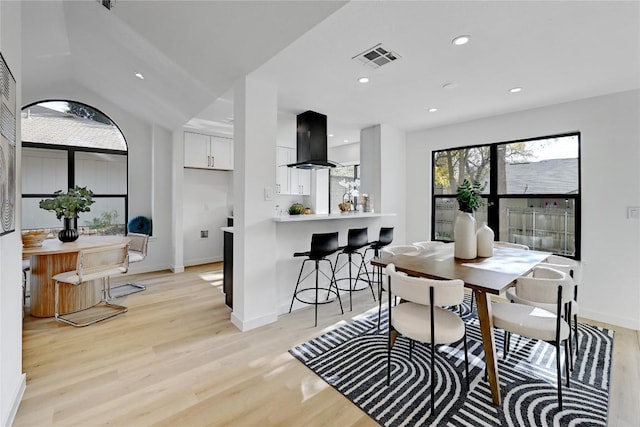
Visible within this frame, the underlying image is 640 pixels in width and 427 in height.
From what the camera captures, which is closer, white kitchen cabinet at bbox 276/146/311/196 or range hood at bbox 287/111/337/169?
range hood at bbox 287/111/337/169

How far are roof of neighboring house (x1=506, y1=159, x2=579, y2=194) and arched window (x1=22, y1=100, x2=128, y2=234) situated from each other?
20.3 ft

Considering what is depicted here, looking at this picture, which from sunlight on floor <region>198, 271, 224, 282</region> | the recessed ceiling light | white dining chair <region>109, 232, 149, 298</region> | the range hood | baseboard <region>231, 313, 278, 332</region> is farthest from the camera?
sunlight on floor <region>198, 271, 224, 282</region>

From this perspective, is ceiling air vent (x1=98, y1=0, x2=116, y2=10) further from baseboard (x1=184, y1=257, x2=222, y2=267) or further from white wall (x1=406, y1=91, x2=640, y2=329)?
white wall (x1=406, y1=91, x2=640, y2=329)

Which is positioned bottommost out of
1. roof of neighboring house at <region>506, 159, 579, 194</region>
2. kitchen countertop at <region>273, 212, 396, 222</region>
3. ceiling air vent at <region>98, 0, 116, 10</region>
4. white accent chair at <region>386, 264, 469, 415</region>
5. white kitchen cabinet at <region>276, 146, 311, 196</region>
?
white accent chair at <region>386, 264, 469, 415</region>

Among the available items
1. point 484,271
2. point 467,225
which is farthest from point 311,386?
point 467,225

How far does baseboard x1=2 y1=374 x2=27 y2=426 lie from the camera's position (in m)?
1.63

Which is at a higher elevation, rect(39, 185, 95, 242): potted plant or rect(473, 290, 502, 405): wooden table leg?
rect(39, 185, 95, 242): potted plant

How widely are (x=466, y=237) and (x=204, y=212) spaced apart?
494 centimetres

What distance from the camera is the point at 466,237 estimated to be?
8.18 feet

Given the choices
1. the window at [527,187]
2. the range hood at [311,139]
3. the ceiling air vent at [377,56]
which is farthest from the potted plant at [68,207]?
the window at [527,187]

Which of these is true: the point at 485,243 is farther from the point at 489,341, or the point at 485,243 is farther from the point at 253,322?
the point at 253,322

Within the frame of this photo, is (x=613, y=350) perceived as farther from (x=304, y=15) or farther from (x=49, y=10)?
(x=49, y=10)

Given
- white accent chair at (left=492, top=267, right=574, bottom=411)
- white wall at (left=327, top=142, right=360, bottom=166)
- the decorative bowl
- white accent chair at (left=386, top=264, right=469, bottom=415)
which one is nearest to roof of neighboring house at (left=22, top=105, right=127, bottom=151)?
the decorative bowl

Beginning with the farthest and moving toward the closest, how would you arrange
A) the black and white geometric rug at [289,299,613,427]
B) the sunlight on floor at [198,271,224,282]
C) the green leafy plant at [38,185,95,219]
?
the sunlight on floor at [198,271,224,282], the green leafy plant at [38,185,95,219], the black and white geometric rug at [289,299,613,427]
